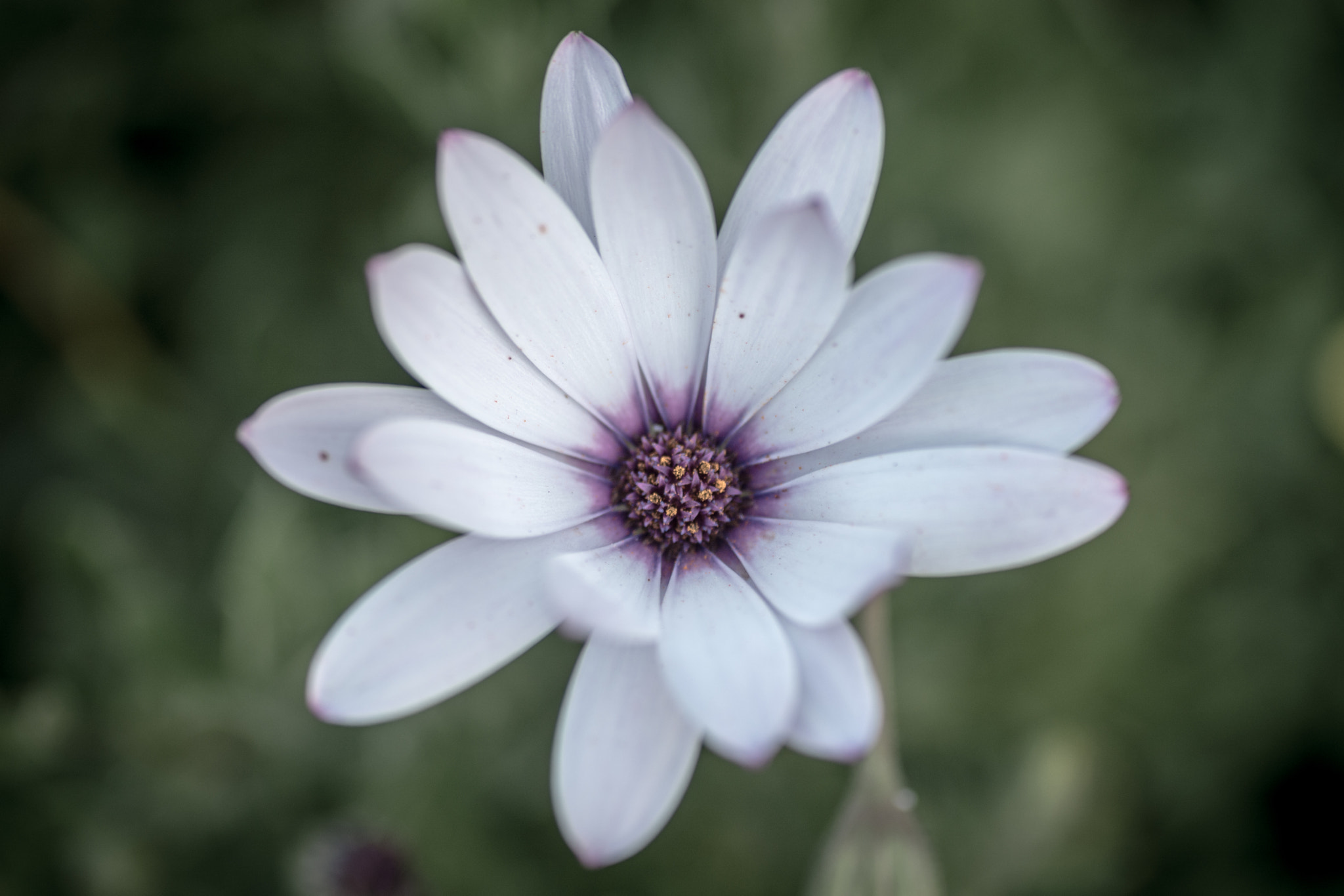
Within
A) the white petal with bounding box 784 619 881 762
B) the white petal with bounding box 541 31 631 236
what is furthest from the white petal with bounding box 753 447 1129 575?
the white petal with bounding box 541 31 631 236

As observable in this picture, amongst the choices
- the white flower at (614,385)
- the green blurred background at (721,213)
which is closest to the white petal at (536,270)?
the white flower at (614,385)

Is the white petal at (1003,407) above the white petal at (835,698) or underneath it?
above

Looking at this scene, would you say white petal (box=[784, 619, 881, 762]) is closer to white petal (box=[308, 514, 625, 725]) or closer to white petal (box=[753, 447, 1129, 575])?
white petal (box=[753, 447, 1129, 575])

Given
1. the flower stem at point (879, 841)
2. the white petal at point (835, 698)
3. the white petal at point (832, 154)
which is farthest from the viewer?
the flower stem at point (879, 841)

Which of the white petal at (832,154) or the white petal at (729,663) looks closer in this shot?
the white petal at (729,663)

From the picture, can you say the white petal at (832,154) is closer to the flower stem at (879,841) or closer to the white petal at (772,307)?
the white petal at (772,307)

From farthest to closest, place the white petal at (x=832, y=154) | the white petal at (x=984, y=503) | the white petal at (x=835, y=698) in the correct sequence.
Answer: the white petal at (x=832, y=154) → the white petal at (x=984, y=503) → the white petal at (x=835, y=698)
